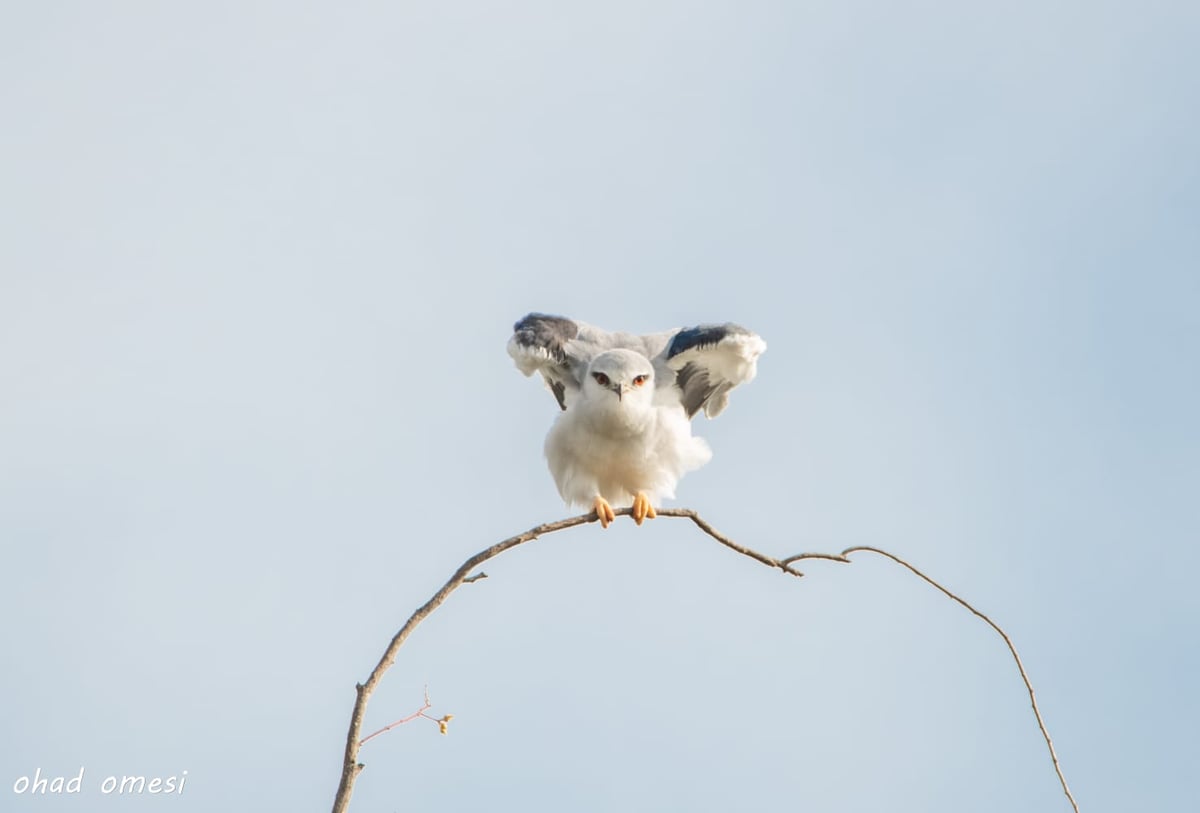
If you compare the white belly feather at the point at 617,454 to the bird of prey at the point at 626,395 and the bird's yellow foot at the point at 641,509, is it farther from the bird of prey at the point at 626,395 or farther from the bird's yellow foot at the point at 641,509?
the bird's yellow foot at the point at 641,509

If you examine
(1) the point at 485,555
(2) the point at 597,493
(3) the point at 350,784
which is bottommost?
(3) the point at 350,784

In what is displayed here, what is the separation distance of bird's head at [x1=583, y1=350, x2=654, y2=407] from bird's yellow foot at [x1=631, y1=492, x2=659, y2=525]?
2.56 feet

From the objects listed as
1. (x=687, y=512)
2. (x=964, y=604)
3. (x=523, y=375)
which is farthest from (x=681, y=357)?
(x=964, y=604)

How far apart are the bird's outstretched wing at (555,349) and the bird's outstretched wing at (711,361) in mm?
628

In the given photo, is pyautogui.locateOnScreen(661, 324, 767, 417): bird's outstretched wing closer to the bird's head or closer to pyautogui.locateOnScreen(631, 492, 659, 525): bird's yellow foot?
the bird's head

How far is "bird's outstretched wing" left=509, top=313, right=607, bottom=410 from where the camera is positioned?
9.52 metres

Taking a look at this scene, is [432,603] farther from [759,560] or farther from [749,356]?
[749,356]

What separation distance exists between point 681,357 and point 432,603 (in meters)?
6.06

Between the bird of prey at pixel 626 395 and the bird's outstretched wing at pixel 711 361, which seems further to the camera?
the bird's outstretched wing at pixel 711 361

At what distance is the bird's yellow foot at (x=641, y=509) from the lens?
831cm

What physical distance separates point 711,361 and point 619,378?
117 cm

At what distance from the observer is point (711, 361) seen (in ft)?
32.2

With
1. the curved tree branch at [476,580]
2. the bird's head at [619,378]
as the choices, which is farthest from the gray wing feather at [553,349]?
the curved tree branch at [476,580]

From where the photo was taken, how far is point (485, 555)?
4180mm
